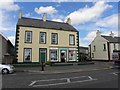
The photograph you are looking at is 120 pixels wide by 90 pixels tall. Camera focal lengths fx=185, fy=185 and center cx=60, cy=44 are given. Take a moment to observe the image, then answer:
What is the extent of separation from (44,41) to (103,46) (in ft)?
62.1

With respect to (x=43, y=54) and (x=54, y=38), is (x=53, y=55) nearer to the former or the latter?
(x=43, y=54)

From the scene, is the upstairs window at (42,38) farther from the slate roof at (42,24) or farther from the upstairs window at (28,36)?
the upstairs window at (28,36)

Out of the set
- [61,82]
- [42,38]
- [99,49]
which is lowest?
[61,82]

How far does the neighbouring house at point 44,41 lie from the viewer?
3059cm

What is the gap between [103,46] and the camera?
4566 cm

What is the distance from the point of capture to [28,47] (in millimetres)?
30922

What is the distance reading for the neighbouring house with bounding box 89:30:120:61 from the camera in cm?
4412

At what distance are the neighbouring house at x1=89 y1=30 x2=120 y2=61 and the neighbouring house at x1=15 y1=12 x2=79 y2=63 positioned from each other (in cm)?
1234

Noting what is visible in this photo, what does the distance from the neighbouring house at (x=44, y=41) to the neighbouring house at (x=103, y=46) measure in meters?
12.3

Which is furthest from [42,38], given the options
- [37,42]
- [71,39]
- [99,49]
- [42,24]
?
[99,49]

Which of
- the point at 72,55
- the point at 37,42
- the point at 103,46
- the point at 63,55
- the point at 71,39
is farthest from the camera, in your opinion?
the point at 103,46

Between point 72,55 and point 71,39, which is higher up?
point 71,39

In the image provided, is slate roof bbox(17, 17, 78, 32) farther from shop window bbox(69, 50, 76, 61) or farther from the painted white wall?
the painted white wall

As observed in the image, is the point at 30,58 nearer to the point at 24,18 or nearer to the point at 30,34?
the point at 30,34
